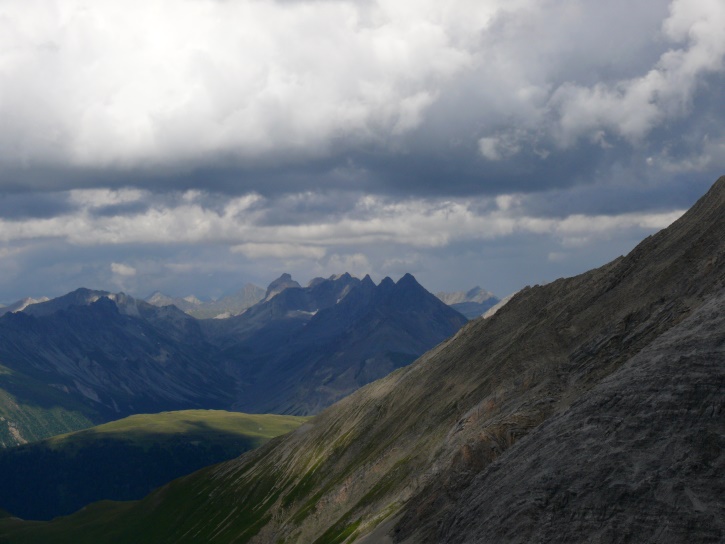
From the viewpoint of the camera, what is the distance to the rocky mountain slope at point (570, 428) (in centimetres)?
4444

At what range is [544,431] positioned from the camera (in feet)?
191

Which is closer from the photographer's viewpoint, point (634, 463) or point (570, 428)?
point (634, 463)

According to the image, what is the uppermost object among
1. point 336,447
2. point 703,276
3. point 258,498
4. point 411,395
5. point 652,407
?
point 703,276

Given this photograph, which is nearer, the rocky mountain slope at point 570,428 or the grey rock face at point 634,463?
the grey rock face at point 634,463

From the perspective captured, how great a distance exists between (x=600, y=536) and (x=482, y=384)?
76.2 metres

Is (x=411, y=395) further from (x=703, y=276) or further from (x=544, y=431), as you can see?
(x=544, y=431)

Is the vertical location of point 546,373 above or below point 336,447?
above

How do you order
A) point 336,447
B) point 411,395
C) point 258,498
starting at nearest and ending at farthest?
1. point 411,395
2. point 336,447
3. point 258,498

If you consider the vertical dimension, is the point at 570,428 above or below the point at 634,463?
above

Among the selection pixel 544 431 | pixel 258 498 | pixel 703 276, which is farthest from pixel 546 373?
pixel 258 498

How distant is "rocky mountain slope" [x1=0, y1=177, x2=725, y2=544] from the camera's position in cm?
4444

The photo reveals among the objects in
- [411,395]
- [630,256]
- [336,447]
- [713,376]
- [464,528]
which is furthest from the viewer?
[336,447]

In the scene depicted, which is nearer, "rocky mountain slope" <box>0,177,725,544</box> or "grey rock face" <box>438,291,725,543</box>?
"grey rock face" <box>438,291,725,543</box>

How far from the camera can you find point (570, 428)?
53.9m
